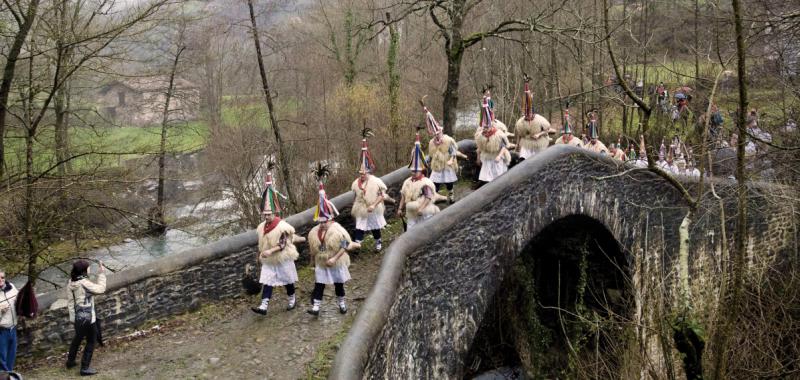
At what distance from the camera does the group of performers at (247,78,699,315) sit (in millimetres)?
9859

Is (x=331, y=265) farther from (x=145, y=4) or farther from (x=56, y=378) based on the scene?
(x=145, y=4)

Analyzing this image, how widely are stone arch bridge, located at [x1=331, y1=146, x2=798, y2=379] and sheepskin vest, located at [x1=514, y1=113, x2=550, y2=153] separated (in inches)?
64.2

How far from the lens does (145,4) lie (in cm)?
1213

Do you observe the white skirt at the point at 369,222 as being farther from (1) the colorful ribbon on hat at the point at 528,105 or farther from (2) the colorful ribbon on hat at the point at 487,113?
(1) the colorful ribbon on hat at the point at 528,105

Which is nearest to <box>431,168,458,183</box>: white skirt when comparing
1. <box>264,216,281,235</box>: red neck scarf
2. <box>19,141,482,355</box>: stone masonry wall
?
<box>19,141,482,355</box>: stone masonry wall

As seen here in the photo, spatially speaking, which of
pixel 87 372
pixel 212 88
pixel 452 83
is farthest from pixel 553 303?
pixel 212 88

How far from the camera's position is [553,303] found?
16609mm

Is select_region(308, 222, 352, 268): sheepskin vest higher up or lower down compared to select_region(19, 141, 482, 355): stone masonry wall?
higher up

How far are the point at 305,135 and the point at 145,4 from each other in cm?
1349

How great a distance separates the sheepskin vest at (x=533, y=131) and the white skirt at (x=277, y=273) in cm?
691

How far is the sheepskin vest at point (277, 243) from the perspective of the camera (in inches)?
386

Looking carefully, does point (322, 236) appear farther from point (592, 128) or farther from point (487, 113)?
point (592, 128)

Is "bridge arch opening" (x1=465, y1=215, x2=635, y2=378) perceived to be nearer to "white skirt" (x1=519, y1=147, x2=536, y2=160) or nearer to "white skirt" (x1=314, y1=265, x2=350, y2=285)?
"white skirt" (x1=519, y1=147, x2=536, y2=160)

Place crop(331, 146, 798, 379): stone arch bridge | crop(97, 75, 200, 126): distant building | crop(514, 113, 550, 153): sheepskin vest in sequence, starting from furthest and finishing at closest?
crop(97, 75, 200, 126): distant building
crop(514, 113, 550, 153): sheepskin vest
crop(331, 146, 798, 379): stone arch bridge
